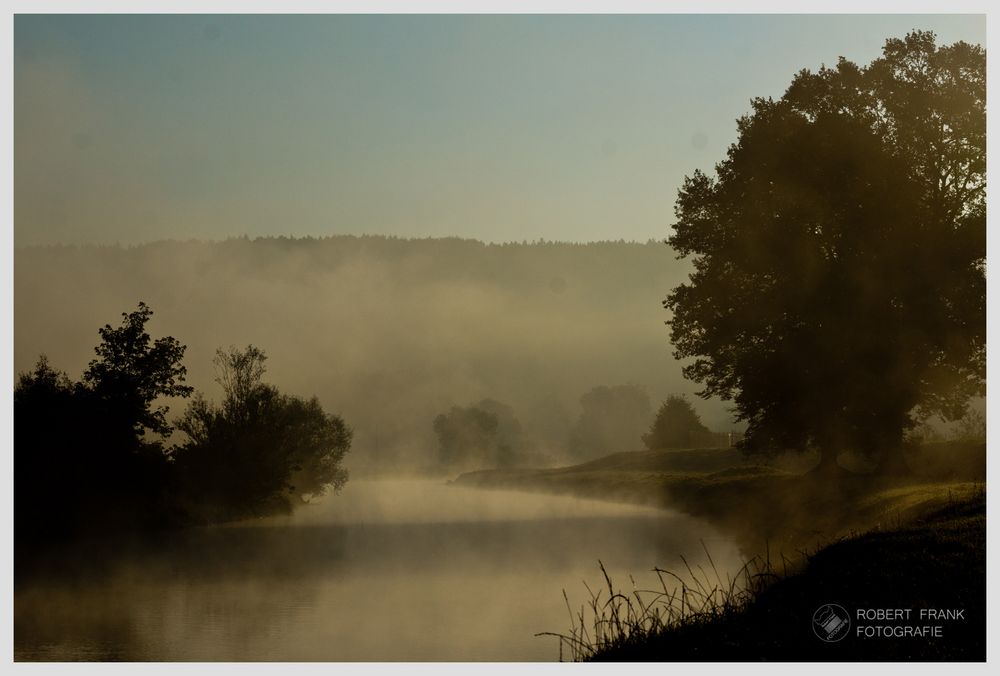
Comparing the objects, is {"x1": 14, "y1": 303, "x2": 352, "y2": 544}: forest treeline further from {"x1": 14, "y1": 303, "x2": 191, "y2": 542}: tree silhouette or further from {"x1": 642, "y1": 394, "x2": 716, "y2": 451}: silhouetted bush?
{"x1": 642, "y1": 394, "x2": 716, "y2": 451}: silhouetted bush

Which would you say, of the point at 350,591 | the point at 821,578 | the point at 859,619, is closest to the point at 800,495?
the point at 350,591

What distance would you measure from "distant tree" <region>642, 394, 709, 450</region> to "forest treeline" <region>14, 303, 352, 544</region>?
42185mm

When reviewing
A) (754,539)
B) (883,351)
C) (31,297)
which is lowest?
(754,539)

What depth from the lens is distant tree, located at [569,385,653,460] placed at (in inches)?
6585

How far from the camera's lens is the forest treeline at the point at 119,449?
1817 inches

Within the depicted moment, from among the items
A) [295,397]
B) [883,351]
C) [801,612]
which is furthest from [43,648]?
[295,397]

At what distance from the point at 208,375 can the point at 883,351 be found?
41.5 m

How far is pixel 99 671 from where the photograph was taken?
68.7 ft

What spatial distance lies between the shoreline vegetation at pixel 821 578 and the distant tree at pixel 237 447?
26.7m

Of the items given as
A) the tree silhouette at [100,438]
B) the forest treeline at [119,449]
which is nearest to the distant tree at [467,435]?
the forest treeline at [119,449]

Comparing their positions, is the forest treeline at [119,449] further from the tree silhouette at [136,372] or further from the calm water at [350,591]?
the calm water at [350,591]

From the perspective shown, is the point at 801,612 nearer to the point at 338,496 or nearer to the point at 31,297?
the point at 31,297

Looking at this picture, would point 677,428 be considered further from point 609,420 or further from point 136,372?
point 609,420

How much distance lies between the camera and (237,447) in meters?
64.5
